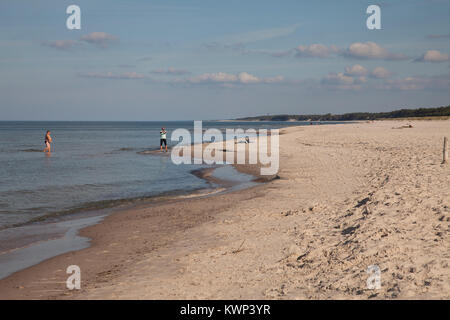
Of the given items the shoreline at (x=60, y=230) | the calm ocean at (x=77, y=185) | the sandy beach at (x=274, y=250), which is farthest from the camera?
the calm ocean at (x=77, y=185)

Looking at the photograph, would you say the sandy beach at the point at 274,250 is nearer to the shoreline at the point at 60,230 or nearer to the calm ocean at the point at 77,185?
the shoreline at the point at 60,230

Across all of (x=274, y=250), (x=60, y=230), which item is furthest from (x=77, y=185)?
(x=274, y=250)

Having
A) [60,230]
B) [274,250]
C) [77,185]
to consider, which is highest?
[274,250]

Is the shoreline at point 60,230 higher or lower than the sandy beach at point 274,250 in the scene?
→ lower

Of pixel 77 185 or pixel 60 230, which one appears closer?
pixel 60 230

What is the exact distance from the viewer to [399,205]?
30.6 ft

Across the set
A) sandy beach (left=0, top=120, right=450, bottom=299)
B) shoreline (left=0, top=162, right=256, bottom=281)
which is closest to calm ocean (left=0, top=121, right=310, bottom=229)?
shoreline (left=0, top=162, right=256, bottom=281)

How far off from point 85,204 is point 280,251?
9839 mm

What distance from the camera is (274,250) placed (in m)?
7.53

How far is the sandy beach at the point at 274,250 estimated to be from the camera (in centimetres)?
573

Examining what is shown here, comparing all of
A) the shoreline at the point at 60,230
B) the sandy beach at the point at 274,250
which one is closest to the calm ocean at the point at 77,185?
the shoreline at the point at 60,230

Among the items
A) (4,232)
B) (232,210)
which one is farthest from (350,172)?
(4,232)

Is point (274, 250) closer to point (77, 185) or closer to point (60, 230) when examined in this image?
point (60, 230)

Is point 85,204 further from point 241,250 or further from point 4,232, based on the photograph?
point 241,250
